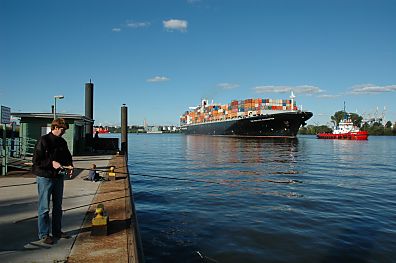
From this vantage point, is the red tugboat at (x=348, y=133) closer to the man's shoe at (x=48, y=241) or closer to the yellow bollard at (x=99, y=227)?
the yellow bollard at (x=99, y=227)

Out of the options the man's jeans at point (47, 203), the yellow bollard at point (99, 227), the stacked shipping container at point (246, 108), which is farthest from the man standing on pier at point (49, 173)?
the stacked shipping container at point (246, 108)

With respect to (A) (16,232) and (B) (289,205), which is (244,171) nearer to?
(B) (289,205)

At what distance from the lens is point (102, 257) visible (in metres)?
4.06

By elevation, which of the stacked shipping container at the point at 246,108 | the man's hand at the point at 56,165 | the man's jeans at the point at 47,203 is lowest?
the man's jeans at the point at 47,203

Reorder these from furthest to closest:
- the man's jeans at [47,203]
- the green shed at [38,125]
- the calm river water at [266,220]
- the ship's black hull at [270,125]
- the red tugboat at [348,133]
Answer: the red tugboat at [348,133]
the ship's black hull at [270,125]
the green shed at [38,125]
the calm river water at [266,220]
the man's jeans at [47,203]

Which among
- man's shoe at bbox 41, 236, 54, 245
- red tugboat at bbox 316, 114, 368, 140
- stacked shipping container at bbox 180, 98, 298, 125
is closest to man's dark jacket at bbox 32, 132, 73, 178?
man's shoe at bbox 41, 236, 54, 245

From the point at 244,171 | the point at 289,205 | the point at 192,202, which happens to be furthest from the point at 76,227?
the point at 244,171

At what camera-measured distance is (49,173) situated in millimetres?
4695

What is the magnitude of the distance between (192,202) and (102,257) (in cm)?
721

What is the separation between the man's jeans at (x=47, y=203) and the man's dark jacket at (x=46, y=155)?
0.11 meters

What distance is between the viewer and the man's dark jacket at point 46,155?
4668mm

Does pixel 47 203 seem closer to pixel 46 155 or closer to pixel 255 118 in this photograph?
pixel 46 155

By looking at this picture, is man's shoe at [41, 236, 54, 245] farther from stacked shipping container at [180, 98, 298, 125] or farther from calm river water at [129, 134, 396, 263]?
stacked shipping container at [180, 98, 298, 125]

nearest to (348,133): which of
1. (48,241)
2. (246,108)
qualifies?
(246,108)
